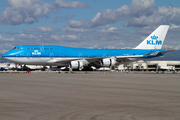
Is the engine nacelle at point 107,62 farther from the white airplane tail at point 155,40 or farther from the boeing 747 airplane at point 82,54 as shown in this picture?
the white airplane tail at point 155,40

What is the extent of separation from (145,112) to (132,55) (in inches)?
1907

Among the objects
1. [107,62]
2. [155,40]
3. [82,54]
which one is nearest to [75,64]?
[82,54]

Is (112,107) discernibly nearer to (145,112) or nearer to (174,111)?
(145,112)

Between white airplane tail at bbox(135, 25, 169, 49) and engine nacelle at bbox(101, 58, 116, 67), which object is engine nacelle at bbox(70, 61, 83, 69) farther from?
white airplane tail at bbox(135, 25, 169, 49)

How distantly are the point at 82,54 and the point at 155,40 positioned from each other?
1977 cm

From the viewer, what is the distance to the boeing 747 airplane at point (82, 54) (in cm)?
4927

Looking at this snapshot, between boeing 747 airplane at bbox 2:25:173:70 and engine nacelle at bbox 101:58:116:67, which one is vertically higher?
boeing 747 airplane at bbox 2:25:173:70

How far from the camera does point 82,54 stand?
2095 inches

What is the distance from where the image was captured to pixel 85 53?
176 ft

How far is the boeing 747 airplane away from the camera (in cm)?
4927

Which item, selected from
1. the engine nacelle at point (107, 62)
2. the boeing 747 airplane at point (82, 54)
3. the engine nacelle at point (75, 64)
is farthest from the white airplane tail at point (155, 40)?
the engine nacelle at point (75, 64)

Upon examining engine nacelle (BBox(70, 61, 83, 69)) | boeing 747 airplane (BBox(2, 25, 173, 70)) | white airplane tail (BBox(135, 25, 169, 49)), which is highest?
white airplane tail (BBox(135, 25, 169, 49))

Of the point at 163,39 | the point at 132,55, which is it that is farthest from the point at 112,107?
the point at 163,39

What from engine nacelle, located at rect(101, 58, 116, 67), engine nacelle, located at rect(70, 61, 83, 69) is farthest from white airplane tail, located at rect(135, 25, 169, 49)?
engine nacelle, located at rect(70, 61, 83, 69)
